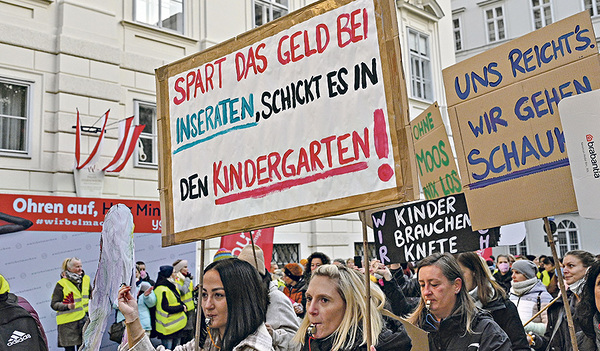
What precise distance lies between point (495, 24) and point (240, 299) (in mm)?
27588

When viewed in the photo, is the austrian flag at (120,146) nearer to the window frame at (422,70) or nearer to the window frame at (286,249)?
the window frame at (286,249)

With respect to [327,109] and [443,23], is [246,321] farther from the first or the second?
[443,23]

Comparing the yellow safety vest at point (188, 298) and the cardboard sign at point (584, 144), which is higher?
the cardboard sign at point (584, 144)

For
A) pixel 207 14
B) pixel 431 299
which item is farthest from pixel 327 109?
pixel 207 14

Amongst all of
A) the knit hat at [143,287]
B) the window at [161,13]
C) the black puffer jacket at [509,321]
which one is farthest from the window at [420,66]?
the black puffer jacket at [509,321]

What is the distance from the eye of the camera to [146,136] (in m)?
11.9

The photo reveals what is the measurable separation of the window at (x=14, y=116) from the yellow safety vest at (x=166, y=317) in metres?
3.82

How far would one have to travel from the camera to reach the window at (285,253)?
1377 centimetres

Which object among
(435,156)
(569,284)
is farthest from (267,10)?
(569,284)

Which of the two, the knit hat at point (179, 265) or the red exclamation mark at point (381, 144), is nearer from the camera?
the red exclamation mark at point (381, 144)

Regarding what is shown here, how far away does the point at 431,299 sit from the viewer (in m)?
3.53

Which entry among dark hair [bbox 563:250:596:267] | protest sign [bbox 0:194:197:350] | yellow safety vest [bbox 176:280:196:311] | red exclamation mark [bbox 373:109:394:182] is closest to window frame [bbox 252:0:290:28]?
protest sign [bbox 0:194:197:350]

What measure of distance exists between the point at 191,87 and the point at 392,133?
137 cm

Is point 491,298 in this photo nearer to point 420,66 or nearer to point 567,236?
point 420,66
